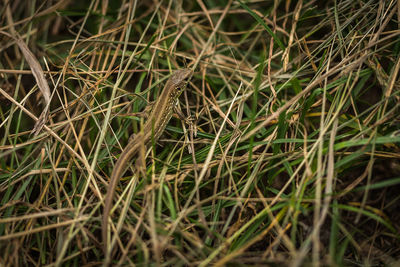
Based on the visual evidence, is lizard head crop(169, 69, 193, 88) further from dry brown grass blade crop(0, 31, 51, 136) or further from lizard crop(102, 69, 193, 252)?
dry brown grass blade crop(0, 31, 51, 136)

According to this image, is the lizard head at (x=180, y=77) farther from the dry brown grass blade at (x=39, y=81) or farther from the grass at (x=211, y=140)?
the dry brown grass blade at (x=39, y=81)

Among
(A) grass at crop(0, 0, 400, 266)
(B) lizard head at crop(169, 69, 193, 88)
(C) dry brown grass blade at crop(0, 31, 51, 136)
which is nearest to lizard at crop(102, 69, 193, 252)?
(B) lizard head at crop(169, 69, 193, 88)

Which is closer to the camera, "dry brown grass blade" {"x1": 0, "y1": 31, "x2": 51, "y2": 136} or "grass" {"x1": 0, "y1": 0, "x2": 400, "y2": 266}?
"grass" {"x1": 0, "y1": 0, "x2": 400, "y2": 266}

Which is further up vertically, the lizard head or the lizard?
the lizard head

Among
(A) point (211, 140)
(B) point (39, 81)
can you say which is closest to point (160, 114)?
(A) point (211, 140)

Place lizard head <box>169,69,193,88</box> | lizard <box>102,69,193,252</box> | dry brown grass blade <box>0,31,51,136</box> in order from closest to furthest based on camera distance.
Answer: lizard <box>102,69,193,252</box>
dry brown grass blade <box>0,31,51,136</box>
lizard head <box>169,69,193,88</box>

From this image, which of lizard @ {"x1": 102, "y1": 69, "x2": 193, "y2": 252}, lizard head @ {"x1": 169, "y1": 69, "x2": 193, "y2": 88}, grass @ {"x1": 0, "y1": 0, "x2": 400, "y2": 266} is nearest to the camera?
grass @ {"x1": 0, "y1": 0, "x2": 400, "y2": 266}

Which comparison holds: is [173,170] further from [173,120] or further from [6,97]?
A: [6,97]

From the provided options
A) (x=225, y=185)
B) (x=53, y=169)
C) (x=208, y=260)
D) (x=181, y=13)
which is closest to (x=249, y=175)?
(x=225, y=185)

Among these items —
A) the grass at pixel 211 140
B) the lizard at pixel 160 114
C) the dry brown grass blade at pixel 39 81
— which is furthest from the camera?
the dry brown grass blade at pixel 39 81

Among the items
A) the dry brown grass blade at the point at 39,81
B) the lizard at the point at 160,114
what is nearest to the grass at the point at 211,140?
the dry brown grass blade at the point at 39,81
